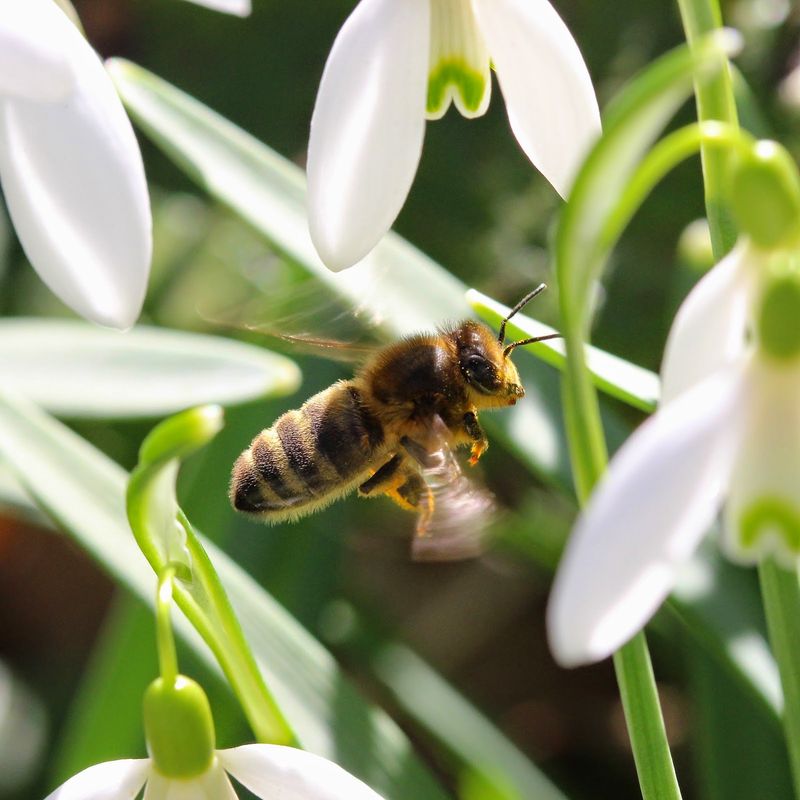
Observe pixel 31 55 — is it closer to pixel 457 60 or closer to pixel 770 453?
pixel 457 60

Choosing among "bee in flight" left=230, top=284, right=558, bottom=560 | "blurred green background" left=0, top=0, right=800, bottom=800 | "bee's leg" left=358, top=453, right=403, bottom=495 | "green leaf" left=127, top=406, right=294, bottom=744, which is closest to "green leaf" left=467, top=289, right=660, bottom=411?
"bee in flight" left=230, top=284, right=558, bottom=560

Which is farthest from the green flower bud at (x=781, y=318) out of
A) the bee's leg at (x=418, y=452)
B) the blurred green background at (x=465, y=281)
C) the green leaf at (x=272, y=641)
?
the blurred green background at (x=465, y=281)

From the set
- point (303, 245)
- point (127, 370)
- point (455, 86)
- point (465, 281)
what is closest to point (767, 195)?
point (455, 86)

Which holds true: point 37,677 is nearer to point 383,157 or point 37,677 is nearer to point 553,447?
point 553,447

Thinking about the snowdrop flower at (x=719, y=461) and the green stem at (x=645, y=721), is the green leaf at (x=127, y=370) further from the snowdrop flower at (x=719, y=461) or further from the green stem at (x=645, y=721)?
the snowdrop flower at (x=719, y=461)

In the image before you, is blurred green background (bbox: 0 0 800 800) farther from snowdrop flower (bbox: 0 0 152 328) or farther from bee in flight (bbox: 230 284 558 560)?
snowdrop flower (bbox: 0 0 152 328)
